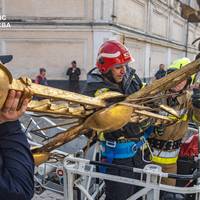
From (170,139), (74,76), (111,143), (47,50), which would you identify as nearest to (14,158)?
(111,143)

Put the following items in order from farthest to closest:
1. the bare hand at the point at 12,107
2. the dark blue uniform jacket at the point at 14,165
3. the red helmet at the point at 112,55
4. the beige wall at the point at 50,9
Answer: the beige wall at the point at 50,9, the red helmet at the point at 112,55, the dark blue uniform jacket at the point at 14,165, the bare hand at the point at 12,107

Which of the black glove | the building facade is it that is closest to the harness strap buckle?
the black glove

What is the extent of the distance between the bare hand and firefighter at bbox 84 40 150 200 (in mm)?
1261

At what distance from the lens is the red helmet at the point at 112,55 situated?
2.32 meters

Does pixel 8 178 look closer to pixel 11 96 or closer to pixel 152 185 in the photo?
pixel 11 96

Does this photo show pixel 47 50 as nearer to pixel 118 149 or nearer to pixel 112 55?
pixel 118 149

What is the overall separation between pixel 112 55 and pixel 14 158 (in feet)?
4.39

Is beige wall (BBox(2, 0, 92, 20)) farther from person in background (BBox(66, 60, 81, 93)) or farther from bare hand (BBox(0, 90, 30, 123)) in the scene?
bare hand (BBox(0, 90, 30, 123))

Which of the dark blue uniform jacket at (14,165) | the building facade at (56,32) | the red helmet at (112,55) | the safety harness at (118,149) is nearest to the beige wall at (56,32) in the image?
the building facade at (56,32)

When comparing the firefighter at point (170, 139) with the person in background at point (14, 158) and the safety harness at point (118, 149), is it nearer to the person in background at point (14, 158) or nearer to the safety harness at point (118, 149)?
the safety harness at point (118, 149)

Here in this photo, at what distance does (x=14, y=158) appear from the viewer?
1107 mm

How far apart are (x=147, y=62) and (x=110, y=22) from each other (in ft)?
16.9

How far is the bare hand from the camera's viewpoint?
97cm

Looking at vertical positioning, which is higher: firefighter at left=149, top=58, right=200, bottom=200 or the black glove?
the black glove
